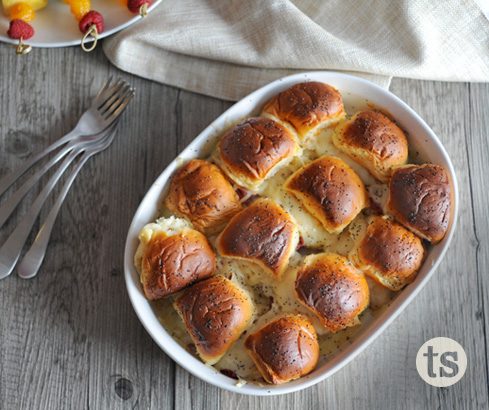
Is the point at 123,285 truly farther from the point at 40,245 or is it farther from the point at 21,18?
the point at 21,18

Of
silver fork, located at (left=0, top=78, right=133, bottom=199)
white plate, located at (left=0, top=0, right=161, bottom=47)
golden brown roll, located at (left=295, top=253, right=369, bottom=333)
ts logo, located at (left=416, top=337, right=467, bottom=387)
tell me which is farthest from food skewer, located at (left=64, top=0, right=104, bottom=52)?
ts logo, located at (left=416, top=337, right=467, bottom=387)

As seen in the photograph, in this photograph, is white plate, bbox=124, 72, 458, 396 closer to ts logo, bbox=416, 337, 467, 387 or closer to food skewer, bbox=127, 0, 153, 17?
ts logo, bbox=416, 337, 467, 387

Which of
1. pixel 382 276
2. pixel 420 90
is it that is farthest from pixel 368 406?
pixel 420 90

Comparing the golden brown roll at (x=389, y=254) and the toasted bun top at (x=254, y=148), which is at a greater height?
the toasted bun top at (x=254, y=148)

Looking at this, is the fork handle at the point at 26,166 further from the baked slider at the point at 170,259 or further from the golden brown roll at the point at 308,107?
the golden brown roll at the point at 308,107

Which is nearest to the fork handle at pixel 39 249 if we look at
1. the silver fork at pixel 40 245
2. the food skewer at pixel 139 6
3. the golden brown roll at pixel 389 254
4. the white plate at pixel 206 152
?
the silver fork at pixel 40 245

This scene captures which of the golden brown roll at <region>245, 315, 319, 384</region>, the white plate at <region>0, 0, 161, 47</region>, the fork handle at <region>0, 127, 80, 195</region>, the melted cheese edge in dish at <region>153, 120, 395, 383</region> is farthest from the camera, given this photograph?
the white plate at <region>0, 0, 161, 47</region>

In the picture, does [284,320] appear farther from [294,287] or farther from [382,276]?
[382,276]
